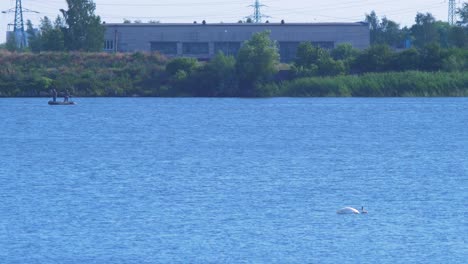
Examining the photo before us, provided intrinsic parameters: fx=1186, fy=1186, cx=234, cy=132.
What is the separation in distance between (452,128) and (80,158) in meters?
26.1

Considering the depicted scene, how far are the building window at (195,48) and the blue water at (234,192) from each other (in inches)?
2178

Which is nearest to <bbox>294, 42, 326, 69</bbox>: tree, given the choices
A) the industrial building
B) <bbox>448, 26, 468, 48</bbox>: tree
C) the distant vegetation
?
the distant vegetation

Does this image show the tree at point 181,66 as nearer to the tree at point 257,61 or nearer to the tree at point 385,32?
the tree at point 257,61

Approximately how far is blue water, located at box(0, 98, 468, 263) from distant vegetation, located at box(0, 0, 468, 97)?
24.2 metres

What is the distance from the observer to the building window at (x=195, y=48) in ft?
415

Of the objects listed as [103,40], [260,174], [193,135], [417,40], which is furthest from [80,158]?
[417,40]

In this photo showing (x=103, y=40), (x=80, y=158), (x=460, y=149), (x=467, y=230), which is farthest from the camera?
(x=103, y=40)

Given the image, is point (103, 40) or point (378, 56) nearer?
point (378, 56)

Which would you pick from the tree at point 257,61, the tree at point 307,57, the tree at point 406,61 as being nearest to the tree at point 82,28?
the tree at point 257,61

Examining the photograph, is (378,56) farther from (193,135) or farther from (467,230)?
(467,230)

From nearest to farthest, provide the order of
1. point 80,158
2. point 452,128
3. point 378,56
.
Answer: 1. point 80,158
2. point 452,128
3. point 378,56

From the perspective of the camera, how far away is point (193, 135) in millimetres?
62125

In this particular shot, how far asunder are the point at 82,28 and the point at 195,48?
1443cm

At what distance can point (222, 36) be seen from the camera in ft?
413
